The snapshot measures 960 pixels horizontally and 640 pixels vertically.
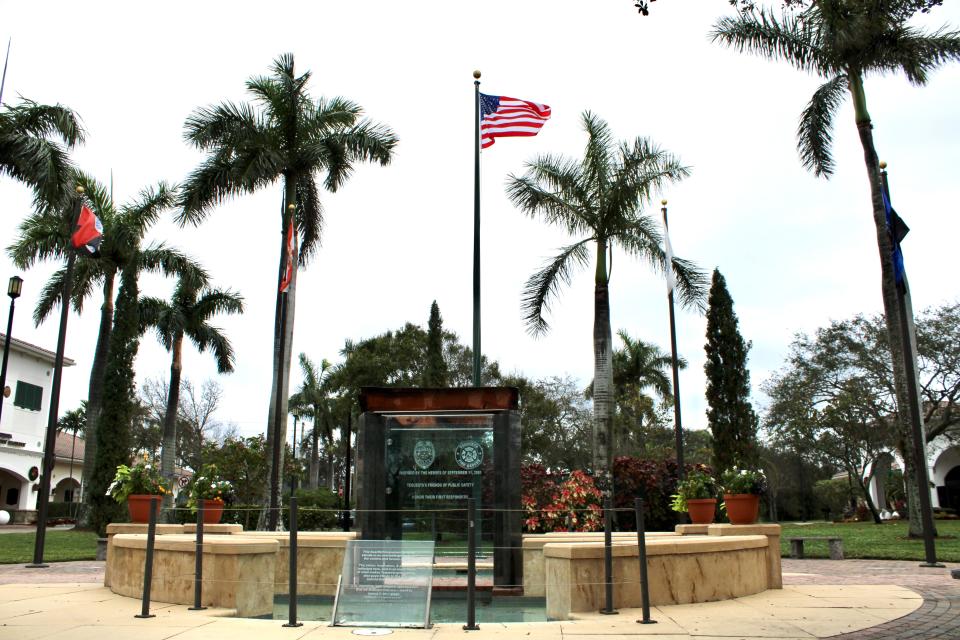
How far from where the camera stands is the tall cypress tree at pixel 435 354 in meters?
38.8

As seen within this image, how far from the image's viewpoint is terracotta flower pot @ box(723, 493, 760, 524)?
10.8 meters

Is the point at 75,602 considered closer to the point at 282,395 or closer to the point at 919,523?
the point at 282,395

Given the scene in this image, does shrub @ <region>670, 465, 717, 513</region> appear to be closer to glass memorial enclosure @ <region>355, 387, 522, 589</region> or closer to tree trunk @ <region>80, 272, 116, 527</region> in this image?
glass memorial enclosure @ <region>355, 387, 522, 589</region>

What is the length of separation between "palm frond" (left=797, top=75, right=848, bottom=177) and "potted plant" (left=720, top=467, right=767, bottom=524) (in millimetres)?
13033

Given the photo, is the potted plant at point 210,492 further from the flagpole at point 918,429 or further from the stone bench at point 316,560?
the flagpole at point 918,429

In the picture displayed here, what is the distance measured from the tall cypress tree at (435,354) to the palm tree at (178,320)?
32.8 feet

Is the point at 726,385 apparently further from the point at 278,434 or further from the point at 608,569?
the point at 608,569

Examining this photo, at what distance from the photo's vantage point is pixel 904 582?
1083 cm

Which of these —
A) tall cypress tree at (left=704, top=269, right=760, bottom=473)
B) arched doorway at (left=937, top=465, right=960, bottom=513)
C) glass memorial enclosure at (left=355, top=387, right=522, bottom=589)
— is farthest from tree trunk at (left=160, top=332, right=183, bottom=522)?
arched doorway at (left=937, top=465, right=960, bottom=513)

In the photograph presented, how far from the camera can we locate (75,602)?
8969 mm

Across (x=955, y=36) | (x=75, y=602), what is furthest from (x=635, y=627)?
(x=955, y=36)

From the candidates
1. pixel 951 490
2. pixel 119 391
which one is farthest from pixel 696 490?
pixel 951 490

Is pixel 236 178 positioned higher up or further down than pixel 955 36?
further down

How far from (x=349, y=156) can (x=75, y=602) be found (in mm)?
19422
